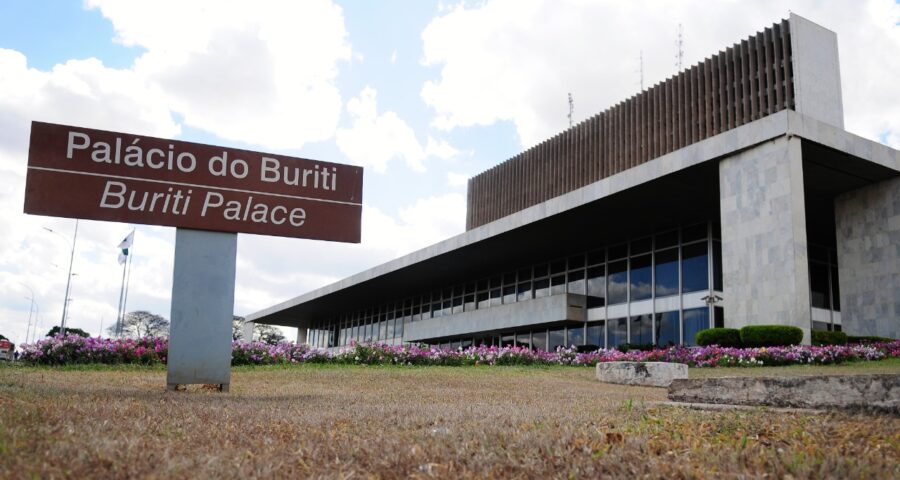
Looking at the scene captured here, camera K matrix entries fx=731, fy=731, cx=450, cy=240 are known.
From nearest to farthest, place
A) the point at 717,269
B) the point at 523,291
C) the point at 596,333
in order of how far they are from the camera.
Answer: the point at 717,269
the point at 596,333
the point at 523,291

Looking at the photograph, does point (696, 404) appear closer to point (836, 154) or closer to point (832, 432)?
point (832, 432)

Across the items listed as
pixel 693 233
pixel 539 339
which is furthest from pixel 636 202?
pixel 539 339

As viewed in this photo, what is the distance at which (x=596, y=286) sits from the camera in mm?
34969

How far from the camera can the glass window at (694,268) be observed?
28.9 m

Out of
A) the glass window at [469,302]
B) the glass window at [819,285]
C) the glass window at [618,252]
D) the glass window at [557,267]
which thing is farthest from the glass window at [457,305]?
the glass window at [819,285]

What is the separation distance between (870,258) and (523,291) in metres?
17.8

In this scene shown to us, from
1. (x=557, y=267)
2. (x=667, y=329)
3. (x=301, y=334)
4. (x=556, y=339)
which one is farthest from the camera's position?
(x=301, y=334)

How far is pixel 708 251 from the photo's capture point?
2906 centimetres

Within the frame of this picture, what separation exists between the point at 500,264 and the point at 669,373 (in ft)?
84.8

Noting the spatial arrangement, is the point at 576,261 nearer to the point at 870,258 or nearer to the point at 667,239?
the point at 667,239

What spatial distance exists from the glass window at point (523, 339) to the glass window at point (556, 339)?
173 cm

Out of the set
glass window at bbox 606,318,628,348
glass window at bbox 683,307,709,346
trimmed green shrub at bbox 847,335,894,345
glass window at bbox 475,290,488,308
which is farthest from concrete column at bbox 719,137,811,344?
glass window at bbox 475,290,488,308

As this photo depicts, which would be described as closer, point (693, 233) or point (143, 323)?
point (693, 233)

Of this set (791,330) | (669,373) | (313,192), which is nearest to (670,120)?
(791,330)
